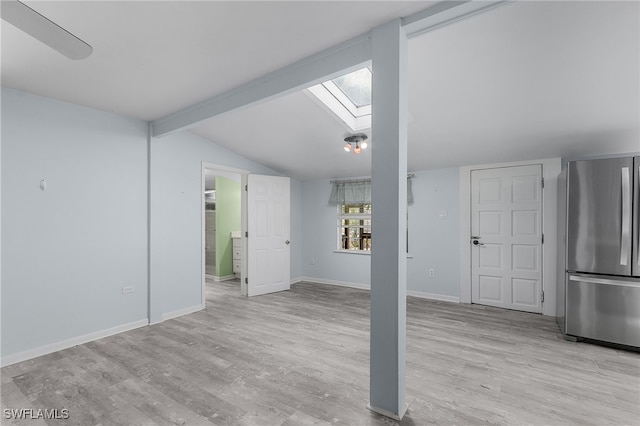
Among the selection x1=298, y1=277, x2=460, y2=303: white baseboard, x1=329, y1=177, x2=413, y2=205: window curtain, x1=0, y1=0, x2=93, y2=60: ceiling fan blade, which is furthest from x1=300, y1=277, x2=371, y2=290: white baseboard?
x1=0, y1=0, x2=93, y2=60: ceiling fan blade

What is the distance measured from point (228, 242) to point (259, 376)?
4.31 meters

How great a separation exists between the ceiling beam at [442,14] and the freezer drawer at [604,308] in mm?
2927

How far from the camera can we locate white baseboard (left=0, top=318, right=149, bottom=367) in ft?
8.78

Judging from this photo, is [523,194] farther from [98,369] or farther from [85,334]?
[85,334]

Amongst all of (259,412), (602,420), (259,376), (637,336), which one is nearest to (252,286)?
(259,376)

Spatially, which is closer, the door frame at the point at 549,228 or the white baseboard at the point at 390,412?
the white baseboard at the point at 390,412

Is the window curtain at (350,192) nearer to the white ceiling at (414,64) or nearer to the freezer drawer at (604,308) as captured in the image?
the white ceiling at (414,64)

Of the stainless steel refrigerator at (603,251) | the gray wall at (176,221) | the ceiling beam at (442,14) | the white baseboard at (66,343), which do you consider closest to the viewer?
the ceiling beam at (442,14)

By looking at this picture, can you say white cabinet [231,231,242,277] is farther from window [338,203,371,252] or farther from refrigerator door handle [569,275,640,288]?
refrigerator door handle [569,275,640,288]

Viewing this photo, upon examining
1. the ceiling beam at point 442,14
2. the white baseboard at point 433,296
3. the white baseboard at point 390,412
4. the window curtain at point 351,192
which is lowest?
the white baseboard at point 433,296

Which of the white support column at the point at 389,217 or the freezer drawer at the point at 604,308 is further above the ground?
the white support column at the point at 389,217

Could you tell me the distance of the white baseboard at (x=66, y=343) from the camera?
8.78ft
